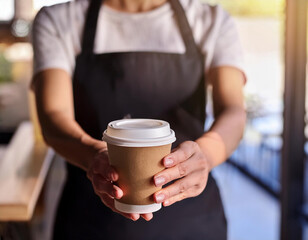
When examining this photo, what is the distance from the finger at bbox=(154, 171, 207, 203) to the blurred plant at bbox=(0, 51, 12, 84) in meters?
1.23

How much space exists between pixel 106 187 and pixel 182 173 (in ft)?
0.23

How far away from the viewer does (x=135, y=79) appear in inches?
20.9

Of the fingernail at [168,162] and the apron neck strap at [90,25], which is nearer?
the fingernail at [168,162]

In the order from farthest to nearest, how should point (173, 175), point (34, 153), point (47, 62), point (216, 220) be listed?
point (34, 153) < point (216, 220) < point (47, 62) < point (173, 175)

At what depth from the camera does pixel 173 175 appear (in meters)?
0.38

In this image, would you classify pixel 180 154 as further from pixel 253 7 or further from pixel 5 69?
pixel 5 69

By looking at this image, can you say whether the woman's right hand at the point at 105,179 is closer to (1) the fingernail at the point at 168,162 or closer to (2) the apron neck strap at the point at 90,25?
(1) the fingernail at the point at 168,162

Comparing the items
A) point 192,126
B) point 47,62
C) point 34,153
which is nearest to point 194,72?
point 192,126

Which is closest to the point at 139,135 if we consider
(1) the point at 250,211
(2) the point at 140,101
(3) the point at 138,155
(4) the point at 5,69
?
(3) the point at 138,155

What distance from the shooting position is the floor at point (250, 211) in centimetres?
184

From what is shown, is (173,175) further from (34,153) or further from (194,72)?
(34,153)

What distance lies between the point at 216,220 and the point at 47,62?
0.32 m

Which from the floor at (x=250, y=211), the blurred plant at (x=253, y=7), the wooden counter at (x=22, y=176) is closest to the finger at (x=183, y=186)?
the blurred plant at (x=253, y=7)

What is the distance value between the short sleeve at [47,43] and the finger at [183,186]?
20 cm
